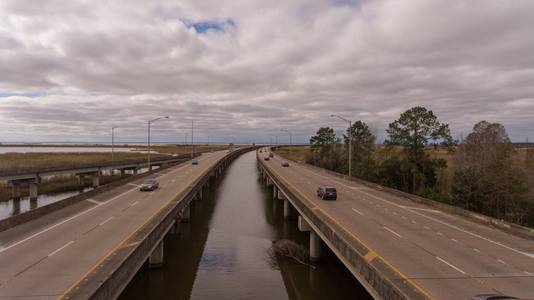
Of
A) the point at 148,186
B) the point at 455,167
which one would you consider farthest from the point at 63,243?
the point at 455,167

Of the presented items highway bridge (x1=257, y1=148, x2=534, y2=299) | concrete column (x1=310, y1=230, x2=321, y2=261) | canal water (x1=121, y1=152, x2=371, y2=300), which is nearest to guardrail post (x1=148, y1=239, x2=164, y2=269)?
canal water (x1=121, y1=152, x2=371, y2=300)

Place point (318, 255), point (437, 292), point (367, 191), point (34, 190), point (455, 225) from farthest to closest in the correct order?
point (34, 190) → point (367, 191) → point (318, 255) → point (455, 225) → point (437, 292)

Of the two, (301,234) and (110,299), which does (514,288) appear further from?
(301,234)

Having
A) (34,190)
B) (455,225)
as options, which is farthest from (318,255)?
(34,190)

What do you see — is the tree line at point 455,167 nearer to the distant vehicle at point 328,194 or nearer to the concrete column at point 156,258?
the distant vehicle at point 328,194

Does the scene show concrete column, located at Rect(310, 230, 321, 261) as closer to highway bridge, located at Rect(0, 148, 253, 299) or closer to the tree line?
highway bridge, located at Rect(0, 148, 253, 299)

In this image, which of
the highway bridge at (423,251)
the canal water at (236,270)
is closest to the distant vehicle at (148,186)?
the canal water at (236,270)
